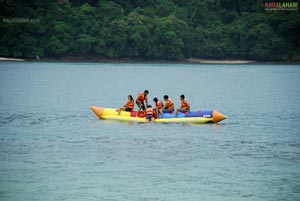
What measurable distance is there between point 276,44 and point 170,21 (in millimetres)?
13742

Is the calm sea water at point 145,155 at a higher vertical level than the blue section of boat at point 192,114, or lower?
Answer: lower

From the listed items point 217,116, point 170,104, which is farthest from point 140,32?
point 217,116

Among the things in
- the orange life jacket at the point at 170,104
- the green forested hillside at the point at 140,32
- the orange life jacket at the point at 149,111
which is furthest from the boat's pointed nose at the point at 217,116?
the green forested hillside at the point at 140,32

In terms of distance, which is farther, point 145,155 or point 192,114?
point 192,114

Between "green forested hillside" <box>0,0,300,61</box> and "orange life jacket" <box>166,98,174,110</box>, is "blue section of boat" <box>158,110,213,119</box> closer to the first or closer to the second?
"orange life jacket" <box>166,98,174,110</box>

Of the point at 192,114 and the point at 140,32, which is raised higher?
the point at 140,32

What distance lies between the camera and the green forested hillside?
320 ft

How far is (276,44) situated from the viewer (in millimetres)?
97125

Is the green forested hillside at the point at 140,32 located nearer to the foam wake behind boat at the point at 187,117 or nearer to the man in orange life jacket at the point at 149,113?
the foam wake behind boat at the point at 187,117

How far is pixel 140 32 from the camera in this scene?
318ft

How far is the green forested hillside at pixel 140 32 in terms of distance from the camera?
3836 inches

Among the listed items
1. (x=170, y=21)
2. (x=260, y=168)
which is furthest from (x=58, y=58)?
(x=260, y=168)

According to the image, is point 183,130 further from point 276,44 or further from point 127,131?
point 276,44

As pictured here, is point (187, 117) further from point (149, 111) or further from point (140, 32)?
point (140, 32)
